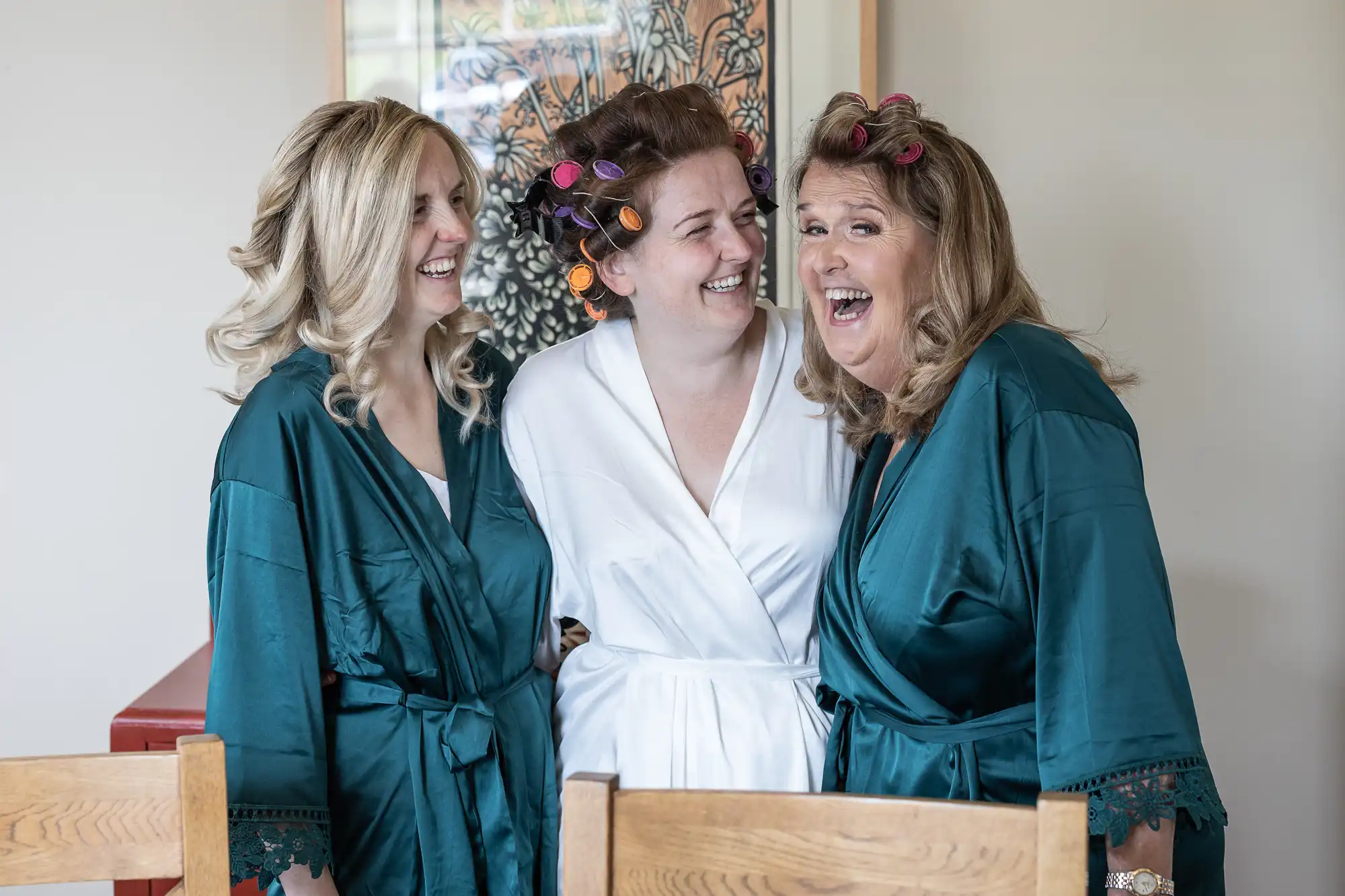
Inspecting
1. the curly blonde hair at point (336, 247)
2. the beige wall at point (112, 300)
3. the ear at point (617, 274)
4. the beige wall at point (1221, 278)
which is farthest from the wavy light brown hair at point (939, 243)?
the beige wall at point (112, 300)

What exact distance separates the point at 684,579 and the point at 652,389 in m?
0.29

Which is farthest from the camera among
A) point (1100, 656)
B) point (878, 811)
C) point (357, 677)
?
point (357, 677)

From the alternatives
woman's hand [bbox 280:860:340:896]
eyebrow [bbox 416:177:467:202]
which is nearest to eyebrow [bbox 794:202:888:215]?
eyebrow [bbox 416:177:467:202]

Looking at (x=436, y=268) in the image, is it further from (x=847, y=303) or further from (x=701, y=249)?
(x=847, y=303)

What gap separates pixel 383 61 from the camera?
2426 mm

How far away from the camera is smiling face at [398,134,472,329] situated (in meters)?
1.68

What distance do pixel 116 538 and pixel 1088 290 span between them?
2.05m

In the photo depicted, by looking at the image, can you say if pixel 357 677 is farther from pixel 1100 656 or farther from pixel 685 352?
pixel 1100 656

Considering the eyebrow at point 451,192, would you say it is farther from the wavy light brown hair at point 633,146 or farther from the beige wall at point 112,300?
the beige wall at point 112,300

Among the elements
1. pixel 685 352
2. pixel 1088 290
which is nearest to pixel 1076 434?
pixel 685 352

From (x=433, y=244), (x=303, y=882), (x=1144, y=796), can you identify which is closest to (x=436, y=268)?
(x=433, y=244)

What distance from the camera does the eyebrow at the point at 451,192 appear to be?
5.52 ft

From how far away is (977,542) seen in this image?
1379 mm

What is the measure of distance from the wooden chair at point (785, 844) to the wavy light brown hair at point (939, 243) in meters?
0.58
